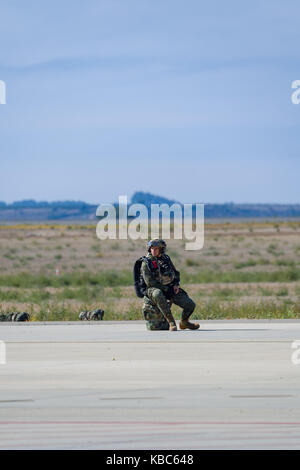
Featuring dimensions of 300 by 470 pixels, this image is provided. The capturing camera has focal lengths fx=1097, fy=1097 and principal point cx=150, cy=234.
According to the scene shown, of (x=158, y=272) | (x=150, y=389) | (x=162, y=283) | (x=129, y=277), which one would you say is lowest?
(x=150, y=389)

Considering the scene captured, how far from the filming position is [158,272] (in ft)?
58.9

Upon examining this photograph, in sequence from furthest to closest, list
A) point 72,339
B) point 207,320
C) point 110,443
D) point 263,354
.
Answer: point 207,320 → point 72,339 → point 263,354 → point 110,443

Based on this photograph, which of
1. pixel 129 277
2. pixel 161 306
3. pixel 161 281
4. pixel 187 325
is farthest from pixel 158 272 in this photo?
pixel 129 277

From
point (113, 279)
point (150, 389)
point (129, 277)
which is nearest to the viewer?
point (150, 389)

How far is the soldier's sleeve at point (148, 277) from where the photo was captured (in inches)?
705

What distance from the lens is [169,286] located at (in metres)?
18.1

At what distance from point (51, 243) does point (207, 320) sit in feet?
258

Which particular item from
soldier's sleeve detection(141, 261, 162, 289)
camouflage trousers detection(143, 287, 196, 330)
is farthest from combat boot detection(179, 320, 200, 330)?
soldier's sleeve detection(141, 261, 162, 289)

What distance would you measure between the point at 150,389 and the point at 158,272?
6.15 m

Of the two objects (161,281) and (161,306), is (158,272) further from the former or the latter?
(161,306)

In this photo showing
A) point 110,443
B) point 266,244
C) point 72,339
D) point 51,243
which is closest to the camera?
point 110,443

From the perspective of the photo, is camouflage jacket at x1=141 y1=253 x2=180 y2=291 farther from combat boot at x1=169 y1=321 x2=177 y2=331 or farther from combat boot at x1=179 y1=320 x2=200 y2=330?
combat boot at x1=179 y1=320 x2=200 y2=330

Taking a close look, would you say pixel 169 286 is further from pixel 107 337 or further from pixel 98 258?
pixel 98 258

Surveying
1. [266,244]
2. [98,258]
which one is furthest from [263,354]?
[266,244]
